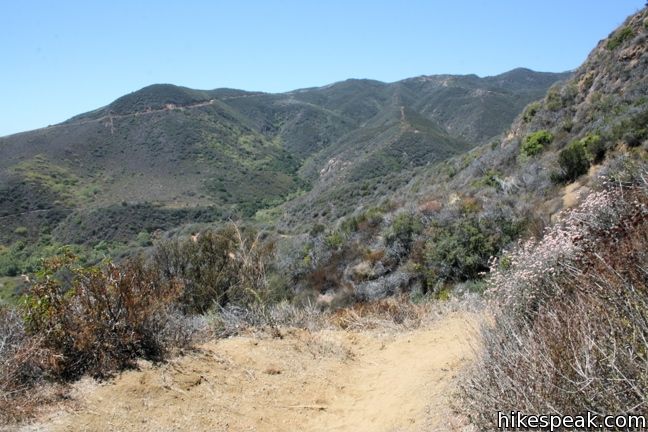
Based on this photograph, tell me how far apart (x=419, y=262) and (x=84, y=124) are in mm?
90266

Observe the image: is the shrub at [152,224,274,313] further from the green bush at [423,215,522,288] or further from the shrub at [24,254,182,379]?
the green bush at [423,215,522,288]

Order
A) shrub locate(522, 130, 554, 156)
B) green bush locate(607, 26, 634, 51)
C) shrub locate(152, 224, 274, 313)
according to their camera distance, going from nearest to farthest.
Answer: shrub locate(152, 224, 274, 313)
shrub locate(522, 130, 554, 156)
green bush locate(607, 26, 634, 51)

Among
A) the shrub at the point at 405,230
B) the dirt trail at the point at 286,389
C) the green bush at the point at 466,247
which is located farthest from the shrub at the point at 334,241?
the dirt trail at the point at 286,389

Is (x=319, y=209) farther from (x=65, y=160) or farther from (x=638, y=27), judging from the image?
(x=65, y=160)

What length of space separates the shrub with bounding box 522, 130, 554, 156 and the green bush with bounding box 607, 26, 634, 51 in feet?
26.4

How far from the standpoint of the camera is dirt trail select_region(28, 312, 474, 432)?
139 inches

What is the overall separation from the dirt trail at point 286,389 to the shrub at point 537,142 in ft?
44.4

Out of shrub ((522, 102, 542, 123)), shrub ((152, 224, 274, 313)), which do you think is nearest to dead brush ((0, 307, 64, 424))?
shrub ((152, 224, 274, 313))

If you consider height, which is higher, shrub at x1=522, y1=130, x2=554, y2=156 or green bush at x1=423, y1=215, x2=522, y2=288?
shrub at x1=522, y1=130, x2=554, y2=156

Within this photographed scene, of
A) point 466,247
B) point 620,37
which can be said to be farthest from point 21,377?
point 620,37

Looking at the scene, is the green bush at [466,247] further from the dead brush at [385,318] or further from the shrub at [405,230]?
the dead brush at [385,318]

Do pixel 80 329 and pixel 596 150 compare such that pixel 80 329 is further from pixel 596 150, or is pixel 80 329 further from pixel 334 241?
pixel 596 150

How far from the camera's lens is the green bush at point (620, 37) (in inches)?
858

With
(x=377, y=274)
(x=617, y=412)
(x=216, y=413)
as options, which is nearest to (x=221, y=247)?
(x=377, y=274)
